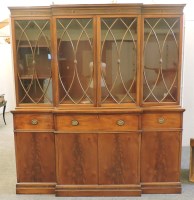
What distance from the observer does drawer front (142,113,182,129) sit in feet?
9.89

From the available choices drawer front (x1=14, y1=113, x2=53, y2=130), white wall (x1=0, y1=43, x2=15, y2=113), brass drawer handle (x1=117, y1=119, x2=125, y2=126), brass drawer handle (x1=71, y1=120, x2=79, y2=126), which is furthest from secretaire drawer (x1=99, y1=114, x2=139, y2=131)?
white wall (x1=0, y1=43, x2=15, y2=113)

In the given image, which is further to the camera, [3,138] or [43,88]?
[3,138]

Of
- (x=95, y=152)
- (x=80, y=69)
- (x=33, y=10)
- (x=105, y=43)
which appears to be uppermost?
(x=33, y=10)

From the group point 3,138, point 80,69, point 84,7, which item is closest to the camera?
point 84,7

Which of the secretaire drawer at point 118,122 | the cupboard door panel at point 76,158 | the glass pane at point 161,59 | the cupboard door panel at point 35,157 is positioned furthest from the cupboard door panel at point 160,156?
the cupboard door panel at point 35,157

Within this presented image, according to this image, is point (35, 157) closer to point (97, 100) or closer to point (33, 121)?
point (33, 121)

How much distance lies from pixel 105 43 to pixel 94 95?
56 centimetres

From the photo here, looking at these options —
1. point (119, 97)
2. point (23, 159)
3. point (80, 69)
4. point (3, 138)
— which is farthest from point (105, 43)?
point (3, 138)

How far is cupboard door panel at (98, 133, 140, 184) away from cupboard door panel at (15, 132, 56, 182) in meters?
0.56

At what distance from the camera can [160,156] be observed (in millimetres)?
3094

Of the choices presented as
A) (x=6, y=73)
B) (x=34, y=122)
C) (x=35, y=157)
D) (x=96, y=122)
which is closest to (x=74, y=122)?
(x=96, y=122)

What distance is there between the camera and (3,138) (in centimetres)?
539

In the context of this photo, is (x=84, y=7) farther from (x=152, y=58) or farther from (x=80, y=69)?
(x=152, y=58)

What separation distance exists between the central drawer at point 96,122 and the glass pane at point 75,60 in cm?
17
